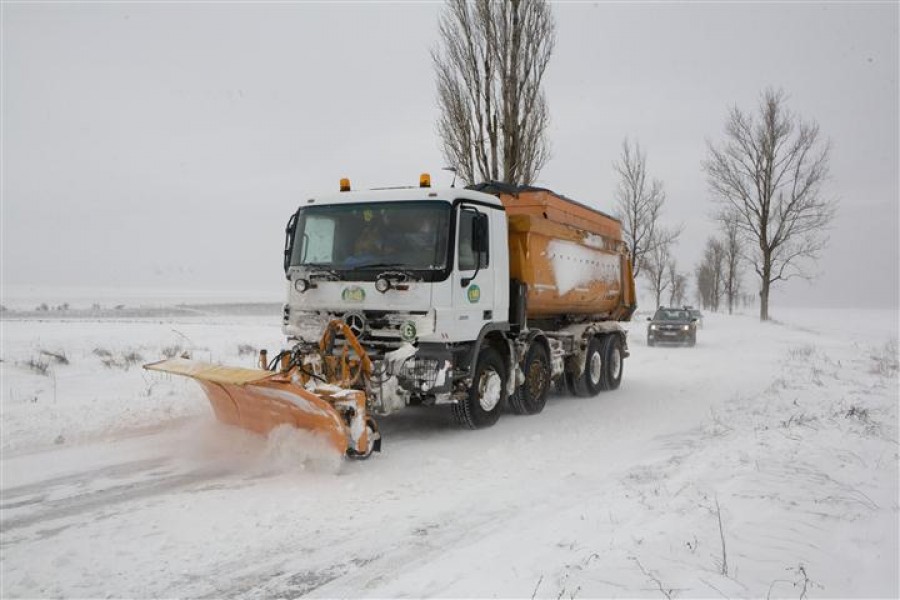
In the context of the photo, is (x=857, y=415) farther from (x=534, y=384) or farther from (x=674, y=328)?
(x=674, y=328)

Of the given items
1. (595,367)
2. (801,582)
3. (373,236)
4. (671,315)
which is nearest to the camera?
(801,582)

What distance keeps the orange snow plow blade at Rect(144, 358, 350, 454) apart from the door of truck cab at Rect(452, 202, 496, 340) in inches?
79.0

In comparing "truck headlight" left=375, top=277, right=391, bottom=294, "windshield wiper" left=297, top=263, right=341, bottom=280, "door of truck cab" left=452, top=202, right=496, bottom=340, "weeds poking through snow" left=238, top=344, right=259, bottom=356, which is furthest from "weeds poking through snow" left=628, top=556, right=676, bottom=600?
"weeds poking through snow" left=238, top=344, right=259, bottom=356

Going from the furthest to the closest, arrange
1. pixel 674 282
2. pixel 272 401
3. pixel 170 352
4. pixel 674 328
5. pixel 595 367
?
pixel 674 282, pixel 674 328, pixel 170 352, pixel 595 367, pixel 272 401

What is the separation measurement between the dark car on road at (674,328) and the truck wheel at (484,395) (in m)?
17.2

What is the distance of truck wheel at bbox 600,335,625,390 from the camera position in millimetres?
12969

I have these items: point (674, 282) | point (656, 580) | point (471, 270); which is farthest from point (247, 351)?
point (674, 282)

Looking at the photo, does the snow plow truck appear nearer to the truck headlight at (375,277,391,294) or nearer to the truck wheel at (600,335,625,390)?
the truck headlight at (375,277,391,294)

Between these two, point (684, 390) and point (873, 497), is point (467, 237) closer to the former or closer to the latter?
point (873, 497)

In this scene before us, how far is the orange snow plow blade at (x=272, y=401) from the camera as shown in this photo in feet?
20.2

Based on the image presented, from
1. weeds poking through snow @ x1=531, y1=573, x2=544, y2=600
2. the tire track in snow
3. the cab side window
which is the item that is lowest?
the tire track in snow

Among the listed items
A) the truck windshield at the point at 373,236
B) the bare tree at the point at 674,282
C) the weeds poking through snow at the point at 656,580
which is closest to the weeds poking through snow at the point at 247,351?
the truck windshield at the point at 373,236

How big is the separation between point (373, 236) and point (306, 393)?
8.24 ft

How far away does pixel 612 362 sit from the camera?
13.3 meters
